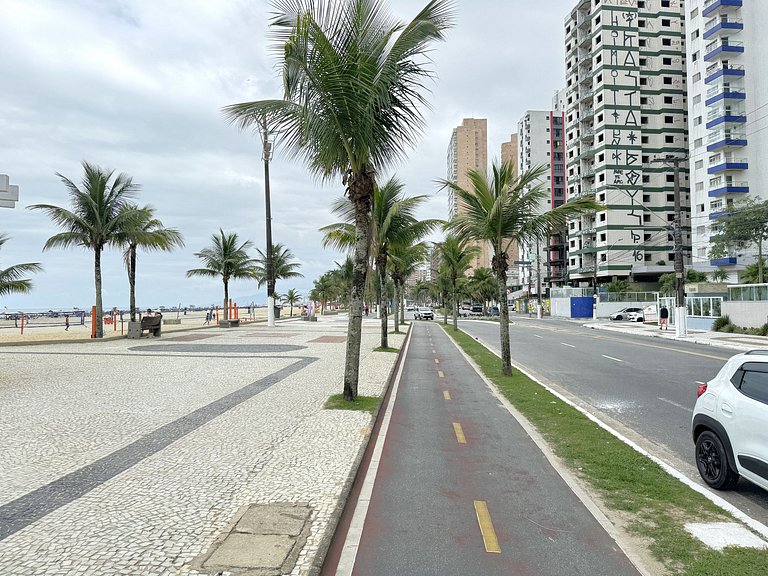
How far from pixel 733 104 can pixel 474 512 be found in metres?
75.4

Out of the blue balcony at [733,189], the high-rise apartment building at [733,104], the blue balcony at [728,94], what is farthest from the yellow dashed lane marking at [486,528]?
the blue balcony at [728,94]

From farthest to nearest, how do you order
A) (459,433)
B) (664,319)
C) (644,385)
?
(664,319)
(644,385)
(459,433)

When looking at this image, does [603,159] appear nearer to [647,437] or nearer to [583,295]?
[583,295]

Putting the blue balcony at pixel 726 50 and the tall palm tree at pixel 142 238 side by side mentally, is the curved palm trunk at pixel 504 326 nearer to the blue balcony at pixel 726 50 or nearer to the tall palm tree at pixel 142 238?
the tall palm tree at pixel 142 238

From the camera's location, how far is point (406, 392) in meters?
11.7

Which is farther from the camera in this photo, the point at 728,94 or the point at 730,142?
the point at 728,94

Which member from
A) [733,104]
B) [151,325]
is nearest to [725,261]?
[733,104]

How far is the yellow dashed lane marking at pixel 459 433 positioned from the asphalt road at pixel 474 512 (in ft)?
0.05

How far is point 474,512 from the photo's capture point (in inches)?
194

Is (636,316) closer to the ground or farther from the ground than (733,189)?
closer to the ground

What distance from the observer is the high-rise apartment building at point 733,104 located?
6131 centimetres

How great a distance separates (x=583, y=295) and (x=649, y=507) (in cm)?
6939

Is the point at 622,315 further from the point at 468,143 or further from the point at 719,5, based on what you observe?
the point at 468,143

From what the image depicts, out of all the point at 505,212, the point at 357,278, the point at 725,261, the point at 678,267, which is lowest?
the point at 357,278
